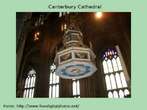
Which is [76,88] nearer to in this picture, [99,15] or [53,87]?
[53,87]

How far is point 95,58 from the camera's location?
12.7 m

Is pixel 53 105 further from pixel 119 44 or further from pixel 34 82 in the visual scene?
pixel 34 82

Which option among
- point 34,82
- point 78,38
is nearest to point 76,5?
point 78,38

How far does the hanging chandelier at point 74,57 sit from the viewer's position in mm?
7715

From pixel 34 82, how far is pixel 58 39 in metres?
3.08

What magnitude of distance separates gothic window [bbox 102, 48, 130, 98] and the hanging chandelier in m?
5.54

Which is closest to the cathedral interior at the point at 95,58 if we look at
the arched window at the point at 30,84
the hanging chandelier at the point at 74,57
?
the arched window at the point at 30,84

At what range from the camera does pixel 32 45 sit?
1803 cm

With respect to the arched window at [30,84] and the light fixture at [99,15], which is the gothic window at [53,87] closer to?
the arched window at [30,84]

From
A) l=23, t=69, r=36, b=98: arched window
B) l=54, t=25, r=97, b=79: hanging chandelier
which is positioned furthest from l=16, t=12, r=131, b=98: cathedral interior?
l=54, t=25, r=97, b=79: hanging chandelier

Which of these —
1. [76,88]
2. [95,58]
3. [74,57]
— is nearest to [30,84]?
[76,88]

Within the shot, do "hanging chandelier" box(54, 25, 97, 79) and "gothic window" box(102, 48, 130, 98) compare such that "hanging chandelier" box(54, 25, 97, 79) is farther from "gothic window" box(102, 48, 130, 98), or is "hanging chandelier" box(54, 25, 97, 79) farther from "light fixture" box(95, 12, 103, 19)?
"light fixture" box(95, 12, 103, 19)

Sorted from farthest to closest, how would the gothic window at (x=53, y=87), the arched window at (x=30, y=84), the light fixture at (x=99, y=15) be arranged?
1. the arched window at (x=30, y=84)
2. the light fixture at (x=99, y=15)
3. the gothic window at (x=53, y=87)

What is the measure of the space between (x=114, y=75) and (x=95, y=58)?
80.0 inches
